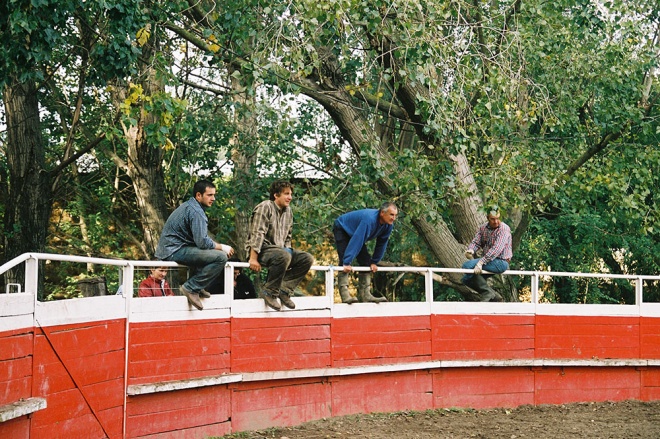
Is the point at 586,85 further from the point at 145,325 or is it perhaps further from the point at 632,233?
the point at 145,325

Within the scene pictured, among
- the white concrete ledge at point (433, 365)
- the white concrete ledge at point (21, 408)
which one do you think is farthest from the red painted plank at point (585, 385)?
the white concrete ledge at point (21, 408)

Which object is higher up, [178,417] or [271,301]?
[271,301]

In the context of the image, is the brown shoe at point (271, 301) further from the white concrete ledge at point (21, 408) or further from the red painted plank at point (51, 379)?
the white concrete ledge at point (21, 408)

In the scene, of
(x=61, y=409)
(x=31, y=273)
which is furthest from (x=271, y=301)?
(x=31, y=273)

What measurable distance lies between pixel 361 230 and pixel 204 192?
6.94 feet

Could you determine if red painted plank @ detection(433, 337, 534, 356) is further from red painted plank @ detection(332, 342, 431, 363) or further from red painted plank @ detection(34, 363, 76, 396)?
red painted plank @ detection(34, 363, 76, 396)

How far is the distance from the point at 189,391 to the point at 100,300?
149 centimetres

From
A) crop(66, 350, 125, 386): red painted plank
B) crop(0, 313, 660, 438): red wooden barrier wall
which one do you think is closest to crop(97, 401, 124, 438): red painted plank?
crop(0, 313, 660, 438): red wooden barrier wall

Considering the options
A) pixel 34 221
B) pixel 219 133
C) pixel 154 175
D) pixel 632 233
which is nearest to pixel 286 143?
pixel 219 133

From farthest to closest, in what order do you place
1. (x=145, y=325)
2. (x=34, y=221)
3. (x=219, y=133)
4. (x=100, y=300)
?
(x=219, y=133) → (x=34, y=221) → (x=145, y=325) → (x=100, y=300)

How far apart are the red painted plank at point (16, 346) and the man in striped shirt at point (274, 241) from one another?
2733 mm

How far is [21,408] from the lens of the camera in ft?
19.2

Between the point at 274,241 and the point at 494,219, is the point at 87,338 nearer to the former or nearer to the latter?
the point at 274,241

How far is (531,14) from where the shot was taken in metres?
14.1
